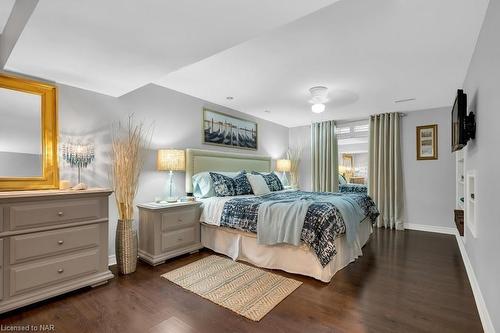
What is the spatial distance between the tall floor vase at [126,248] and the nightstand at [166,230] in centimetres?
24

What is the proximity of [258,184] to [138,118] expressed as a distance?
1930mm

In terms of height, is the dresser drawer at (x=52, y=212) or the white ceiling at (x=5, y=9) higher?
the white ceiling at (x=5, y=9)

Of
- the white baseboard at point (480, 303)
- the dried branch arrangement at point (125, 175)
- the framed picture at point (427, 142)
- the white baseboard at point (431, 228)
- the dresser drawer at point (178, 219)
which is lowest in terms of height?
the white baseboard at point (431, 228)

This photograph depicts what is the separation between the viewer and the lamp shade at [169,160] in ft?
10.6

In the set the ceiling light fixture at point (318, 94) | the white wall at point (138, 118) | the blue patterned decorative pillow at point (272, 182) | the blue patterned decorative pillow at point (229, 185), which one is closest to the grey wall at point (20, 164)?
the white wall at point (138, 118)

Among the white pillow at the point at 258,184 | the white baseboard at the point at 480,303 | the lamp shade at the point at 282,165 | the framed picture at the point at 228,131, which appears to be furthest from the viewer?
the lamp shade at the point at 282,165

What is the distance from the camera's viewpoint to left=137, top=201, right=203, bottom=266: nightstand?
2.86 meters

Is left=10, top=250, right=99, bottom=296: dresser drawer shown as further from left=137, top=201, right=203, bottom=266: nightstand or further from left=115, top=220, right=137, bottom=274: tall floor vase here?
left=137, top=201, right=203, bottom=266: nightstand

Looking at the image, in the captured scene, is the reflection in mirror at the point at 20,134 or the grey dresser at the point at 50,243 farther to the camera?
the reflection in mirror at the point at 20,134

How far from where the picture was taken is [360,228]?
3.33 m

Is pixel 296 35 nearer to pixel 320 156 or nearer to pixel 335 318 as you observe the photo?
pixel 335 318

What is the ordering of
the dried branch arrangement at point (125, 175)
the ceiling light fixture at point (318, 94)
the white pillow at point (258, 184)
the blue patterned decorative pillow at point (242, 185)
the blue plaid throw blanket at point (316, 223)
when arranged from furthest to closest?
the white pillow at point (258, 184) < the blue patterned decorative pillow at point (242, 185) < the ceiling light fixture at point (318, 94) < the dried branch arrangement at point (125, 175) < the blue plaid throw blanket at point (316, 223)

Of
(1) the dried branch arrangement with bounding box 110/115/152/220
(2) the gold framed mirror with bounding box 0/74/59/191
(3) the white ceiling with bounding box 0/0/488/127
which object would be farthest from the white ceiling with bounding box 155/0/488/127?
(2) the gold framed mirror with bounding box 0/74/59/191

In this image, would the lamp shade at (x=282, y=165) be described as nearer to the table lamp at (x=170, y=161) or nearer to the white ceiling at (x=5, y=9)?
the table lamp at (x=170, y=161)
